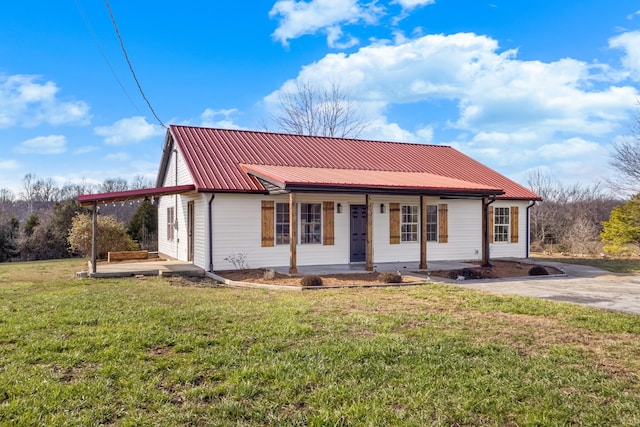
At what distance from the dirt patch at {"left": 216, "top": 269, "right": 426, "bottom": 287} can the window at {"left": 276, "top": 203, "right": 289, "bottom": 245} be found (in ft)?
6.05

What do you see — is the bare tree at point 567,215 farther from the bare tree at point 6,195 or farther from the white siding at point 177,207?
the bare tree at point 6,195

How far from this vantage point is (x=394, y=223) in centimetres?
1567

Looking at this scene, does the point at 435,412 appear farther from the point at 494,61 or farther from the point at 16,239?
the point at 16,239

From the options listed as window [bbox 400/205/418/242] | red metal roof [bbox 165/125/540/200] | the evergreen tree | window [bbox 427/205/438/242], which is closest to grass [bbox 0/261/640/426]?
red metal roof [bbox 165/125/540/200]

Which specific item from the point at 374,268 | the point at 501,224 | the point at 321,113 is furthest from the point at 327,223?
the point at 321,113

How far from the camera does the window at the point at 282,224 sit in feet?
46.7

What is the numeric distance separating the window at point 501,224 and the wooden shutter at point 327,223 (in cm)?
707

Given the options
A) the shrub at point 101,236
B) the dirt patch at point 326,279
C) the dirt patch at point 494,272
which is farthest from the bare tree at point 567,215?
the shrub at point 101,236

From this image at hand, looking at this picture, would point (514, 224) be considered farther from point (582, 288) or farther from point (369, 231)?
point (369, 231)

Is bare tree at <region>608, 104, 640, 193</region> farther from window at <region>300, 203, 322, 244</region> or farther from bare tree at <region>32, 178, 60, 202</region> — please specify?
bare tree at <region>32, 178, 60, 202</region>

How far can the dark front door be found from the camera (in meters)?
15.1

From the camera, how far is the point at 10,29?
37.0 ft

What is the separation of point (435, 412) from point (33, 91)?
785 inches

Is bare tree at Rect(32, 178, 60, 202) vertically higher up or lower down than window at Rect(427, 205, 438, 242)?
Result: higher up
